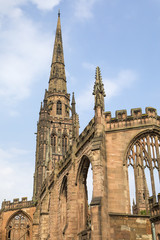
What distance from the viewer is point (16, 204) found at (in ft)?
130

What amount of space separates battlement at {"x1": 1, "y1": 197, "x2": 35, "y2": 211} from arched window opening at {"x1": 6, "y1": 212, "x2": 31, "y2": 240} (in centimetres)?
117

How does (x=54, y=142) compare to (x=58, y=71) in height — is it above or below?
below

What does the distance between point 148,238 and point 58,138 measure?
4840 centimetres

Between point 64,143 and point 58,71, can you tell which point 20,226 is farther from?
point 58,71

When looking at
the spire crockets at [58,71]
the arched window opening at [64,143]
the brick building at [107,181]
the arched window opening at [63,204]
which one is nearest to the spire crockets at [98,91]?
the brick building at [107,181]

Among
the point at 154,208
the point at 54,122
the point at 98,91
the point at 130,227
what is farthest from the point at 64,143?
the point at 154,208

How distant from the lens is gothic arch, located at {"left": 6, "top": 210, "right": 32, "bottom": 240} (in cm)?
3825

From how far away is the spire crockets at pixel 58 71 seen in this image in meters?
70.4

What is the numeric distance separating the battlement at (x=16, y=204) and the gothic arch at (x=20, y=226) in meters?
1.07

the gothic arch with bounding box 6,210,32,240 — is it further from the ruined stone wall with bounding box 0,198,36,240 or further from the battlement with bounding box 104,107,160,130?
the battlement with bounding box 104,107,160,130

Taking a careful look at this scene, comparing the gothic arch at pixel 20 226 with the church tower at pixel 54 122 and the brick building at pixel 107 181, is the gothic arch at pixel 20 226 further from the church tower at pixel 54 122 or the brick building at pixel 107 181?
the church tower at pixel 54 122

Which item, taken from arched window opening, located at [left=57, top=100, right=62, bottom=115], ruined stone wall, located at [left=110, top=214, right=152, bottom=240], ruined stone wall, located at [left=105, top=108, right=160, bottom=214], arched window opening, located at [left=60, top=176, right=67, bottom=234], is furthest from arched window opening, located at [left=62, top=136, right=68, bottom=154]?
ruined stone wall, located at [left=110, top=214, right=152, bottom=240]

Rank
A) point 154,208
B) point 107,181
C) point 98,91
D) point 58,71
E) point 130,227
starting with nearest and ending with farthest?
point 154,208 → point 130,227 → point 107,181 → point 98,91 → point 58,71

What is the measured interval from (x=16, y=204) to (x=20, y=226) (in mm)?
3118
